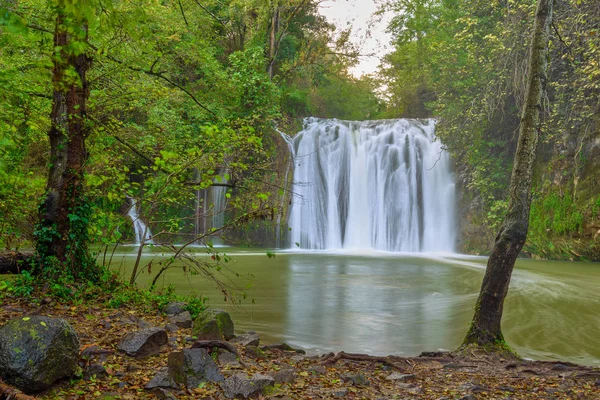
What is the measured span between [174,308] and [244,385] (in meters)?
2.63

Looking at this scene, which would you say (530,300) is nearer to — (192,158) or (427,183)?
(192,158)

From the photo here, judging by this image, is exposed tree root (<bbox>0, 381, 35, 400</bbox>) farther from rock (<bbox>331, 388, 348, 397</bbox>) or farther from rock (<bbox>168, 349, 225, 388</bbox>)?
rock (<bbox>331, 388, 348, 397</bbox>)

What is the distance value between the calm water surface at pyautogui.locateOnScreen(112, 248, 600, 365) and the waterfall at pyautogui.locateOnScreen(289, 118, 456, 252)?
21.2 feet

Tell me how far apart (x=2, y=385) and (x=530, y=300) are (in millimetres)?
9963

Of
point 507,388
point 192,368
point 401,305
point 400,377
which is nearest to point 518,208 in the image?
point 507,388

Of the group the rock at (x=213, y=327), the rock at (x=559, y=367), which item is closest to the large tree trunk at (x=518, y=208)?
the rock at (x=559, y=367)

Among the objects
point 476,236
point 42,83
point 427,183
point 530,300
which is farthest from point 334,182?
point 42,83

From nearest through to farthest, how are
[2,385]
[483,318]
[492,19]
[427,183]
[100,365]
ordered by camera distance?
[2,385] < [100,365] < [483,318] < [492,19] < [427,183]

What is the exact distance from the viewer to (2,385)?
2.71 meters

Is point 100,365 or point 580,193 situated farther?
point 580,193

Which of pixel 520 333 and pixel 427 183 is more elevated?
pixel 427 183

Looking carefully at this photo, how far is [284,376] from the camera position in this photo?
4.07m

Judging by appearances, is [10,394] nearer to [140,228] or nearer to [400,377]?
[400,377]

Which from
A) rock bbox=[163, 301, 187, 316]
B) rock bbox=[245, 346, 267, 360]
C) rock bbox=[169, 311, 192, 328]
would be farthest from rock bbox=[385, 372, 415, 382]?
rock bbox=[163, 301, 187, 316]
